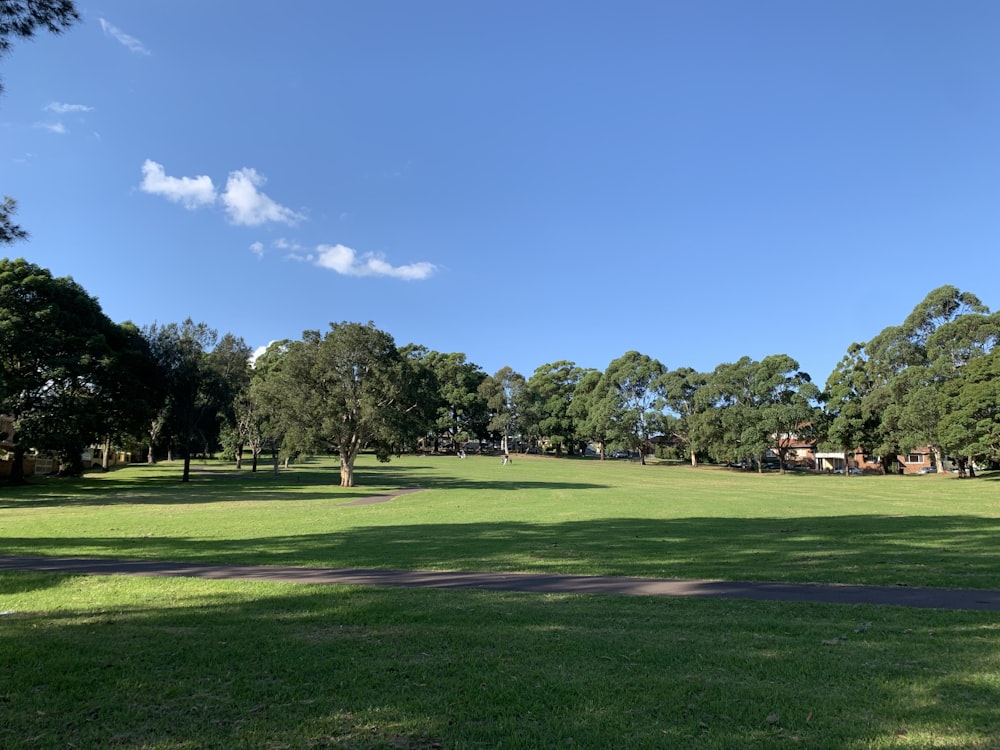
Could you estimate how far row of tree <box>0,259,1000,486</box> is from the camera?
36500 mm

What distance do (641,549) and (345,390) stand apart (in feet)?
93.3

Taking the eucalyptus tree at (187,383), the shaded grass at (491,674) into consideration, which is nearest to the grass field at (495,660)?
the shaded grass at (491,674)

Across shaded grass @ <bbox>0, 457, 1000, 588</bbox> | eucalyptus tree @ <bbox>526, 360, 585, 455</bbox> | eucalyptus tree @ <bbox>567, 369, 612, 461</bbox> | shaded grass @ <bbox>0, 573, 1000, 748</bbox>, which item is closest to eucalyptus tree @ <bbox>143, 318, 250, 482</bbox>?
shaded grass @ <bbox>0, 457, 1000, 588</bbox>

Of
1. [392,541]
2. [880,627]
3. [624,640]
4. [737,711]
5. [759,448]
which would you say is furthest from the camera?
[759,448]

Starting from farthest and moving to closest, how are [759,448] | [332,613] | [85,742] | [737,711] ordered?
1. [759,448]
2. [332,613]
3. [737,711]
4. [85,742]

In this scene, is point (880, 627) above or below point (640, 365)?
below

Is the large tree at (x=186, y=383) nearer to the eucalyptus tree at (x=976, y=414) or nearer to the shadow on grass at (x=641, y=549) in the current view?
the shadow on grass at (x=641, y=549)

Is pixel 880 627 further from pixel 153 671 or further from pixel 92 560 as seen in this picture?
pixel 92 560

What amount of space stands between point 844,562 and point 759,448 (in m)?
61.7

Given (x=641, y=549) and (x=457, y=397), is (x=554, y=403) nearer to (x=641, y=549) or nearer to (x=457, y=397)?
(x=457, y=397)

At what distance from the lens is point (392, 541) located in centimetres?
1435

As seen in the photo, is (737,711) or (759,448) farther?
(759,448)

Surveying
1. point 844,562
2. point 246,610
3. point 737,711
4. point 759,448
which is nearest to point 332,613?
point 246,610

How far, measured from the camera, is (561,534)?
1571cm
